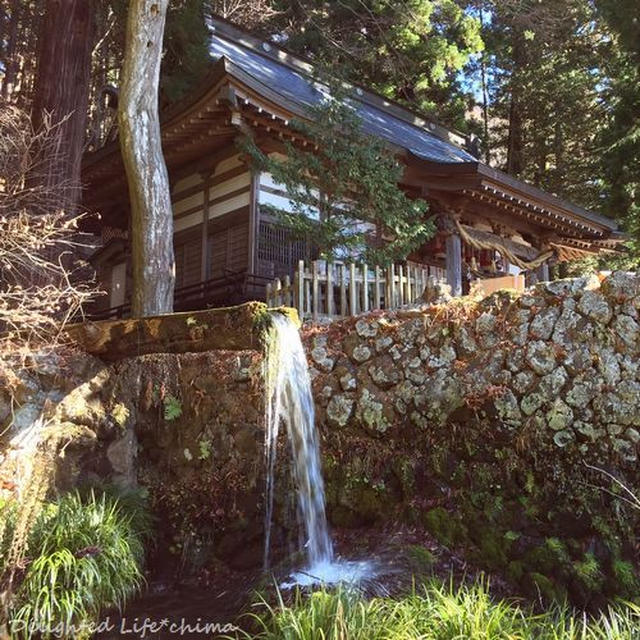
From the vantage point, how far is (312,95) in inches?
550

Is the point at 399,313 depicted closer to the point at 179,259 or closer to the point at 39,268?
the point at 39,268

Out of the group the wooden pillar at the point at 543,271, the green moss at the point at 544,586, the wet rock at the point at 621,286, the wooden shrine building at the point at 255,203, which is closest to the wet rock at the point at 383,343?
the wet rock at the point at 621,286

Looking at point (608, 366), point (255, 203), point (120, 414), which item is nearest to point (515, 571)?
point (608, 366)

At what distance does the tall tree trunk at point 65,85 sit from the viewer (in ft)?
26.8

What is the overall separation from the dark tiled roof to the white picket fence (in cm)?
488

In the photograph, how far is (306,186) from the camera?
28.9ft

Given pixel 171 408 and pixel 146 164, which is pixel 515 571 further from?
pixel 146 164

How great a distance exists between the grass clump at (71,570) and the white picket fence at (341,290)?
3293 millimetres

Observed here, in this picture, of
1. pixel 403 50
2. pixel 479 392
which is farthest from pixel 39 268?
pixel 403 50

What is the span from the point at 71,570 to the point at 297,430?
2303 millimetres

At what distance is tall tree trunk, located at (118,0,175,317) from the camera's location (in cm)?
719

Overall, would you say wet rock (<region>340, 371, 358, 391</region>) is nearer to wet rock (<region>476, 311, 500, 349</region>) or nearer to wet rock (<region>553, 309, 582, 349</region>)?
wet rock (<region>476, 311, 500, 349</region>)

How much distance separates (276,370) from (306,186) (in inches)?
162

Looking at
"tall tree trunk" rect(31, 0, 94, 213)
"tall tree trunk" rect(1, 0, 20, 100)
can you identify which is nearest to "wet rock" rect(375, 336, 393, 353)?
"tall tree trunk" rect(31, 0, 94, 213)
